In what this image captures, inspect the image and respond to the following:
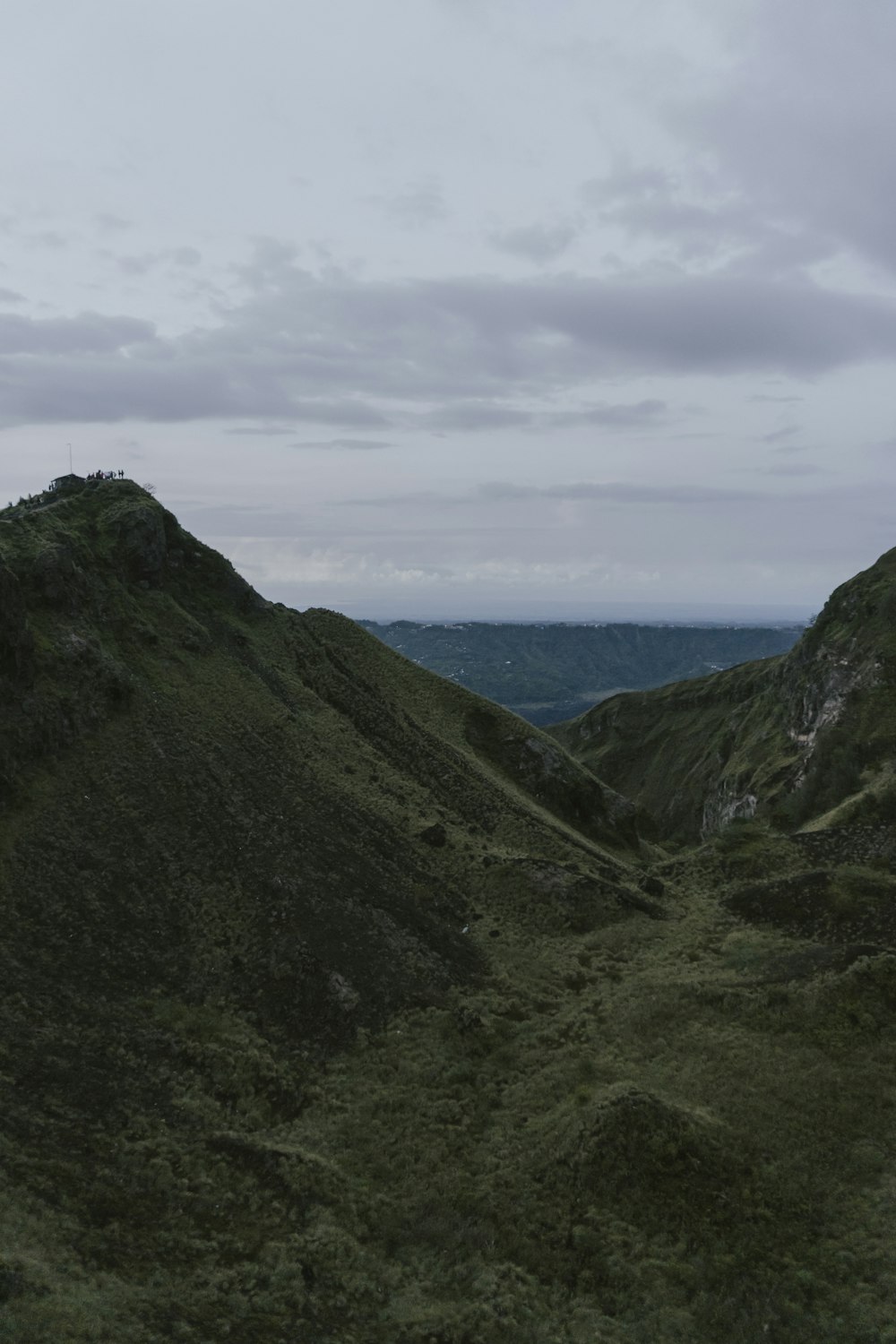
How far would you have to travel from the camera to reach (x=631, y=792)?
129000 millimetres

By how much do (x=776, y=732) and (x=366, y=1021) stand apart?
80.5m

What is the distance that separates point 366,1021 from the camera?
34.1 metres

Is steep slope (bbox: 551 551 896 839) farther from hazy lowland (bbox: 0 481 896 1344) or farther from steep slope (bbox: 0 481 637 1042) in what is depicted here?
steep slope (bbox: 0 481 637 1042)

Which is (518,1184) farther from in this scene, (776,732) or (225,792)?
(776,732)

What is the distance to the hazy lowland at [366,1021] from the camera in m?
20.9

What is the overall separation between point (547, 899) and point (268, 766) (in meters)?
19.3

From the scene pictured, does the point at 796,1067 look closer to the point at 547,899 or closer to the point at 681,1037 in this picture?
the point at 681,1037

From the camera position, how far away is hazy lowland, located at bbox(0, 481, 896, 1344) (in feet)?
68.6

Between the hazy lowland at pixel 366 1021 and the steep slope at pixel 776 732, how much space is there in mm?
9499

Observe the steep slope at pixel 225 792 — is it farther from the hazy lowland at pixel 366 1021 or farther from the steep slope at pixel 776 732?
the steep slope at pixel 776 732

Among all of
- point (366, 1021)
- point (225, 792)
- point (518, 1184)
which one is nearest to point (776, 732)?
point (225, 792)

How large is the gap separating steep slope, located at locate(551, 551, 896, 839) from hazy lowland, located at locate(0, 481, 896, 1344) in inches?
374

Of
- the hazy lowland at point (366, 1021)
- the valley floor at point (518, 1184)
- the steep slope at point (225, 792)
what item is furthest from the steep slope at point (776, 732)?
the valley floor at point (518, 1184)

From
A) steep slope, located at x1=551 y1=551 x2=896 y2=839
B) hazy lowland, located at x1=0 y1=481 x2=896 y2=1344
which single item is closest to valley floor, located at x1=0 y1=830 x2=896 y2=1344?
hazy lowland, located at x1=0 y1=481 x2=896 y2=1344
